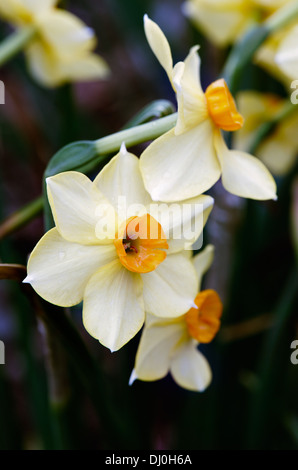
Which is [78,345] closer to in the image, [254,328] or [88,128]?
[254,328]

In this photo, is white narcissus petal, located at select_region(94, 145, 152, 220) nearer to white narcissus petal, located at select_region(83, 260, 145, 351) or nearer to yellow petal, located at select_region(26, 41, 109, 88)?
white narcissus petal, located at select_region(83, 260, 145, 351)

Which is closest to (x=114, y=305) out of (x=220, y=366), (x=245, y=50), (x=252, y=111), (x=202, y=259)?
(x=202, y=259)

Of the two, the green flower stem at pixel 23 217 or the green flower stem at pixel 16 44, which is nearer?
the green flower stem at pixel 23 217

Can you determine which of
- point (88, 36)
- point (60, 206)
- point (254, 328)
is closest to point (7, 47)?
point (88, 36)


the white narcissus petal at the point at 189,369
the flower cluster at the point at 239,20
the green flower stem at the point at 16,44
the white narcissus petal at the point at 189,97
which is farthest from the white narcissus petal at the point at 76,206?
the flower cluster at the point at 239,20

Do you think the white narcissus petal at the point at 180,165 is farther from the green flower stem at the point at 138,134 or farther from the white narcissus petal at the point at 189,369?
the white narcissus petal at the point at 189,369

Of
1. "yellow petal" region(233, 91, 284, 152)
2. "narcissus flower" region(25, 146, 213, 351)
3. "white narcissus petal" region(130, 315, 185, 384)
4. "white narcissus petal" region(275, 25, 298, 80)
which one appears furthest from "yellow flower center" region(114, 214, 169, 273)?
"yellow petal" region(233, 91, 284, 152)
